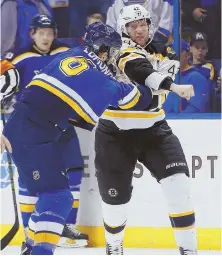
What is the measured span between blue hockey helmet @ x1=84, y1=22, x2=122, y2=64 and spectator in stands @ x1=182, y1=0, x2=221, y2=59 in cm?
92

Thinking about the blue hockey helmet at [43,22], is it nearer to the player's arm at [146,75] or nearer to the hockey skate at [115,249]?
the player's arm at [146,75]

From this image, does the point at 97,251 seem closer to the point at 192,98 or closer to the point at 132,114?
the point at 132,114

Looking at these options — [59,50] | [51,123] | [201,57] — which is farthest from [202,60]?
[51,123]

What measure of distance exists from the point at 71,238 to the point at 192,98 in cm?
111

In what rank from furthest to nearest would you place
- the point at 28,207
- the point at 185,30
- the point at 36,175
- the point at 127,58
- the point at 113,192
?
the point at 185,30 < the point at 28,207 < the point at 113,192 < the point at 127,58 < the point at 36,175

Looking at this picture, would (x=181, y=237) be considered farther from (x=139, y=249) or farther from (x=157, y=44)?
(x=157, y=44)

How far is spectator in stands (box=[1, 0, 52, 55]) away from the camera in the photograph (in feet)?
14.2

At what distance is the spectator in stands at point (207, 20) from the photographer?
414 centimetres

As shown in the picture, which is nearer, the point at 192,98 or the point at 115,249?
the point at 115,249

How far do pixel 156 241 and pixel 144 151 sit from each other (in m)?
0.71

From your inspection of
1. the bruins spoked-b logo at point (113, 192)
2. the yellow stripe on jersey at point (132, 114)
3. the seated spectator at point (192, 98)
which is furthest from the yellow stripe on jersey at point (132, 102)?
the seated spectator at point (192, 98)

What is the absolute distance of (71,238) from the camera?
13.9ft

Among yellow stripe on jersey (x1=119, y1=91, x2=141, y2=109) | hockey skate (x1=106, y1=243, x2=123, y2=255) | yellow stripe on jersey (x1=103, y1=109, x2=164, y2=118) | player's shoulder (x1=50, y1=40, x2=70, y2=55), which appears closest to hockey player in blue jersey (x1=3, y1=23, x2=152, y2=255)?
yellow stripe on jersey (x1=119, y1=91, x2=141, y2=109)

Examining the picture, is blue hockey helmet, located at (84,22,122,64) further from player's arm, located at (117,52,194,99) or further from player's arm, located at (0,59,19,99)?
player's arm, located at (0,59,19,99)
